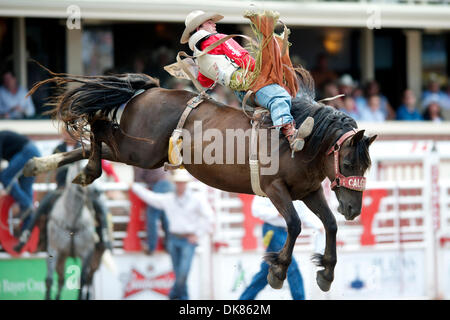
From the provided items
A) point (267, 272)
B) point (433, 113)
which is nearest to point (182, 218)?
point (267, 272)

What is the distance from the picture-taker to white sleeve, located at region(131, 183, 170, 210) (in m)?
A: 8.92

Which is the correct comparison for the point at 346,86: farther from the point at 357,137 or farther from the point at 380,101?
the point at 357,137

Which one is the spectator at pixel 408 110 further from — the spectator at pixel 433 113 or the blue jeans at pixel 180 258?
the blue jeans at pixel 180 258

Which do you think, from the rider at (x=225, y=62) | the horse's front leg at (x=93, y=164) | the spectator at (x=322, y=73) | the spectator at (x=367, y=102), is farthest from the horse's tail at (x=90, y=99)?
the spectator at (x=322, y=73)

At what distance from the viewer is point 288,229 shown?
5289 millimetres

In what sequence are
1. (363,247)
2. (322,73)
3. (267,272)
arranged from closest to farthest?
1. (267,272)
2. (363,247)
3. (322,73)

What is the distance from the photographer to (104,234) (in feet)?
29.0

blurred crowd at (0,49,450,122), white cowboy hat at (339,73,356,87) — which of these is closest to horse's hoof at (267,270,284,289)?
blurred crowd at (0,49,450,122)

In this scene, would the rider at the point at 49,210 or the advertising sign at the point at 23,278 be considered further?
the advertising sign at the point at 23,278

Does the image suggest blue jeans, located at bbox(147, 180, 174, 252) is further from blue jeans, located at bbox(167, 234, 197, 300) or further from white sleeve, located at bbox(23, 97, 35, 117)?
white sleeve, located at bbox(23, 97, 35, 117)

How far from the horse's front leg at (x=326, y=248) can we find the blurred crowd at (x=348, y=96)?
15.9ft

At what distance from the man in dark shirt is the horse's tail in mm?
2963

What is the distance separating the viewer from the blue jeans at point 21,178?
877 centimetres

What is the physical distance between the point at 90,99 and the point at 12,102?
527 cm
